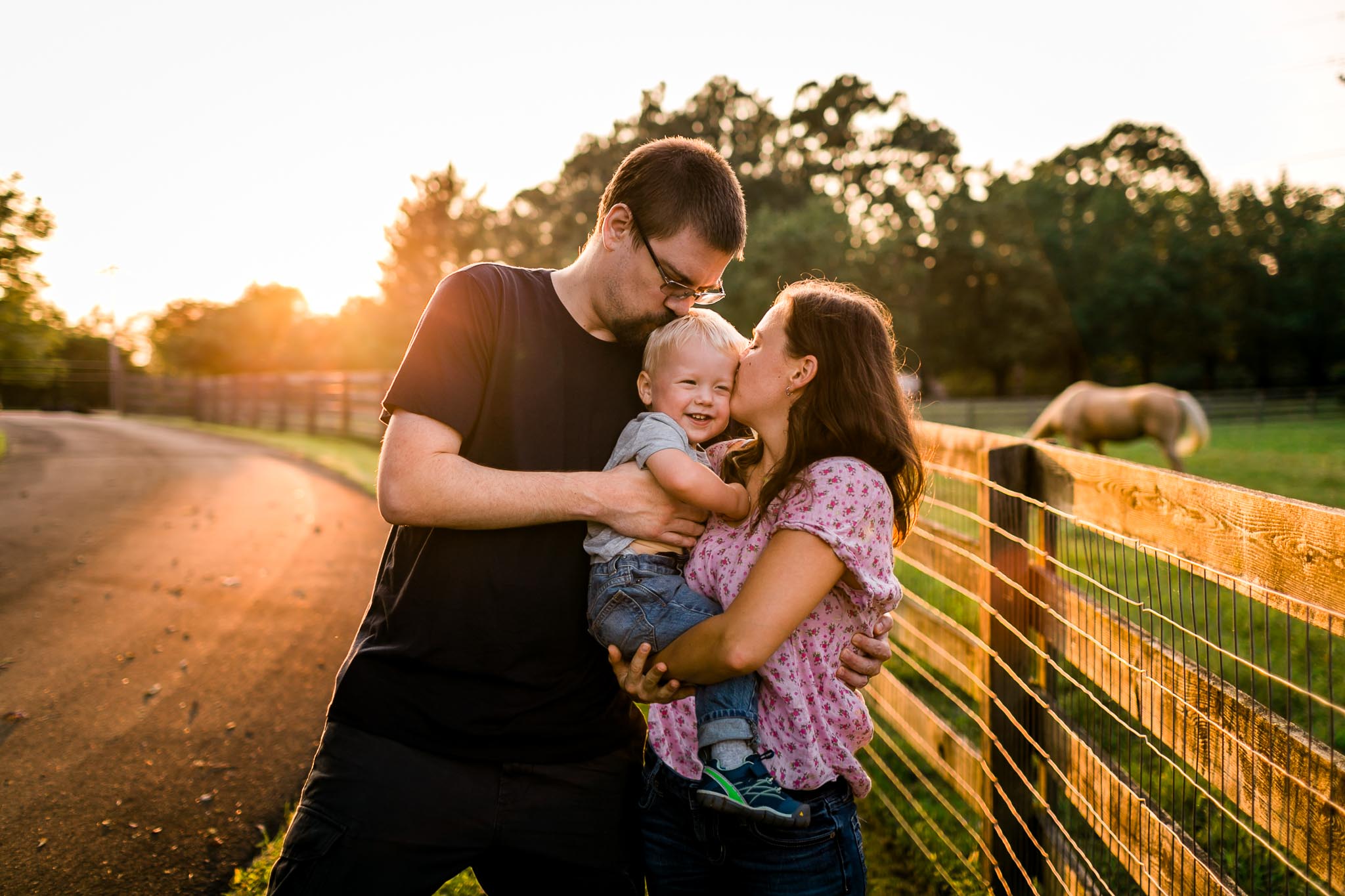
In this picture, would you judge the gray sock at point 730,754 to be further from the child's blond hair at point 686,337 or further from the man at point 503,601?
the child's blond hair at point 686,337

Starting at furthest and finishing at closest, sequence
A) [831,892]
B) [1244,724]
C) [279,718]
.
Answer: [279,718], [831,892], [1244,724]

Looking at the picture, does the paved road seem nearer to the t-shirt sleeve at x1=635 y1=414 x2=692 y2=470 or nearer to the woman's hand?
the woman's hand

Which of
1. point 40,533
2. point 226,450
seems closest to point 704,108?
point 226,450

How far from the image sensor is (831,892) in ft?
6.19

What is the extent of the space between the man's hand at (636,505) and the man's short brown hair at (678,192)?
62 centimetres

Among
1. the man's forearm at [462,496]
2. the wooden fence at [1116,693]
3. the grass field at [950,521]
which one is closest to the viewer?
the wooden fence at [1116,693]

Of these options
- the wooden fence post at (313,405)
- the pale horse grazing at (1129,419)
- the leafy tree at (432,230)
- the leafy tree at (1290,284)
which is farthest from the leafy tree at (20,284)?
the leafy tree at (1290,284)

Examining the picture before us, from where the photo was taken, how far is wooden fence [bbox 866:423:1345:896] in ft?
5.18

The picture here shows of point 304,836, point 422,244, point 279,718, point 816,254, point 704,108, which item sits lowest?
point 279,718

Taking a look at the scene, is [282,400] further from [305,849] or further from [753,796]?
[753,796]

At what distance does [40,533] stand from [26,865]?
7179 millimetres

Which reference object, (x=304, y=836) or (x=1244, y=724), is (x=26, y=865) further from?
(x=1244, y=724)

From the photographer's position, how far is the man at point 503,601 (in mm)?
1856

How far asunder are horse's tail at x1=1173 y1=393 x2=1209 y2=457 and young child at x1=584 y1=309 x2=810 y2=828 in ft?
53.0
